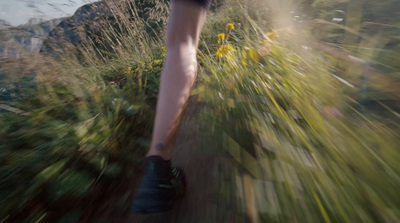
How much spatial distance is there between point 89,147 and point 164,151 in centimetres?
39

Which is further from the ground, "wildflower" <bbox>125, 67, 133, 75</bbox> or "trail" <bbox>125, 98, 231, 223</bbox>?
"wildflower" <bbox>125, 67, 133, 75</bbox>

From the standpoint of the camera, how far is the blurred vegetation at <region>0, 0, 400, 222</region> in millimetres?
531

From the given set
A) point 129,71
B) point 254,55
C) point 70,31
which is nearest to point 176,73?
point 254,55

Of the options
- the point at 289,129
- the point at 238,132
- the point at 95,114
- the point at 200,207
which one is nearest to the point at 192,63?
the point at 238,132

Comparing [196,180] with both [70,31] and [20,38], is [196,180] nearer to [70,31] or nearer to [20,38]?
[20,38]

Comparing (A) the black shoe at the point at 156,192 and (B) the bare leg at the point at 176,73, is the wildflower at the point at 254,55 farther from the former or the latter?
(A) the black shoe at the point at 156,192

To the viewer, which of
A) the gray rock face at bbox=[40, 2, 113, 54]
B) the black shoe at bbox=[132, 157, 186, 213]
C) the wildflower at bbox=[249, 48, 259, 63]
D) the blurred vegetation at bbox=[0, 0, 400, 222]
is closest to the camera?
the blurred vegetation at bbox=[0, 0, 400, 222]

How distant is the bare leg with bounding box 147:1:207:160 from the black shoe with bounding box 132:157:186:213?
0.24 ft

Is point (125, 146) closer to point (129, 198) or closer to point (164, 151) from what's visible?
point (129, 198)

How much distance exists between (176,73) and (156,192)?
48 cm

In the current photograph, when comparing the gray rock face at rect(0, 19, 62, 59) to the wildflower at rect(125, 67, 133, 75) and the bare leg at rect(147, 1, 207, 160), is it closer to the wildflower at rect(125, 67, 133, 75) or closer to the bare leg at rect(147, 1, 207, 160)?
the wildflower at rect(125, 67, 133, 75)

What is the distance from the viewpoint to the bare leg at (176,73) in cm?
85

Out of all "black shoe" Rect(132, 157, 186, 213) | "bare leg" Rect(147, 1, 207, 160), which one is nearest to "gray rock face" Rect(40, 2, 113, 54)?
"bare leg" Rect(147, 1, 207, 160)

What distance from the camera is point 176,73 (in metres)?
0.90
